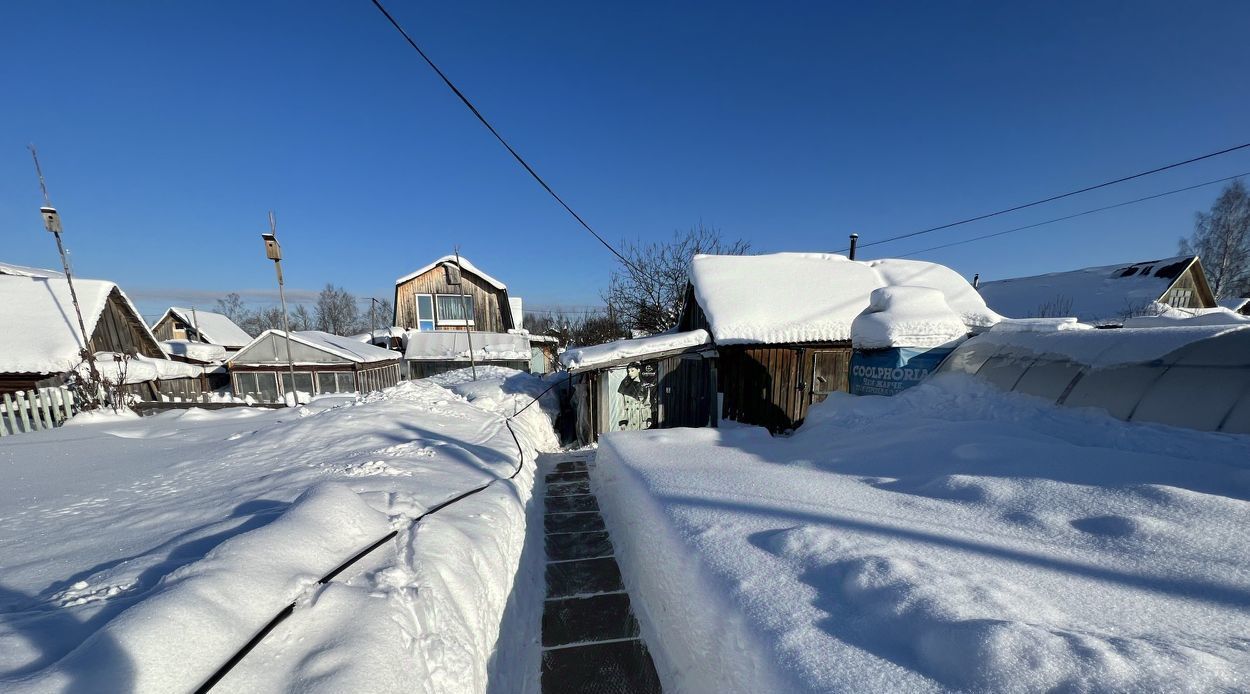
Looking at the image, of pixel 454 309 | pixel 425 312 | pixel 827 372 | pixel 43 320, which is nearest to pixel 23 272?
pixel 43 320

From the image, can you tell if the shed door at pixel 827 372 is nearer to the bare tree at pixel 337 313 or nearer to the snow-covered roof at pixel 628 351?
the snow-covered roof at pixel 628 351

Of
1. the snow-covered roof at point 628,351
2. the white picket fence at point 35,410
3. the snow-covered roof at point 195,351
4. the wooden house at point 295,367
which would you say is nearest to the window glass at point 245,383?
the wooden house at point 295,367

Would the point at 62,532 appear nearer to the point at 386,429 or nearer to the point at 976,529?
the point at 386,429

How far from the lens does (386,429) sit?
6578 mm

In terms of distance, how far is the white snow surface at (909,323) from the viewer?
21.6 ft

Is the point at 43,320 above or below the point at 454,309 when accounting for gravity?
below

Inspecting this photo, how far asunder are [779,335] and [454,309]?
18.9 metres

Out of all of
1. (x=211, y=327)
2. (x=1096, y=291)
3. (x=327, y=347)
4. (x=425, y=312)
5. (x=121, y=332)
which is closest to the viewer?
(x=121, y=332)

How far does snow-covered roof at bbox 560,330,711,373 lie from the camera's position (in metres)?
8.62

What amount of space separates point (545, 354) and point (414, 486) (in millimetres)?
23715

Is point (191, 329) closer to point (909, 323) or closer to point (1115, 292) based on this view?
point (909, 323)

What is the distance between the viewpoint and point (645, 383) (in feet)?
34.3

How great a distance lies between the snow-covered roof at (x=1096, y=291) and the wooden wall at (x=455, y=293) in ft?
87.4

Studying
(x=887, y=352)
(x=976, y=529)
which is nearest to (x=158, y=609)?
(x=976, y=529)
